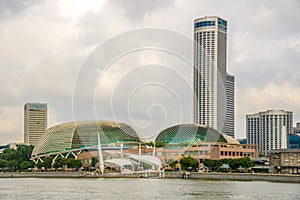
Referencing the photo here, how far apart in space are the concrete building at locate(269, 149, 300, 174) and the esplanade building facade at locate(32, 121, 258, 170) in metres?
28.9

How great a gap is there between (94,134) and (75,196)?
97893mm

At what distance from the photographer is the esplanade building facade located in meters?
133

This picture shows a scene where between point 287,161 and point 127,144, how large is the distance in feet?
169

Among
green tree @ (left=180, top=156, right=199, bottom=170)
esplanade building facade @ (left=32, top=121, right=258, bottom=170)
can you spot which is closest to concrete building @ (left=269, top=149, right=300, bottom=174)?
green tree @ (left=180, top=156, right=199, bottom=170)

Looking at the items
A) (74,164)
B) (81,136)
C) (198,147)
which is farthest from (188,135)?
(74,164)

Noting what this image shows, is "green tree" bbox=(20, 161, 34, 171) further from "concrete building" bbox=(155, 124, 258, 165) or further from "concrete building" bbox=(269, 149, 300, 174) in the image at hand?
"concrete building" bbox=(269, 149, 300, 174)

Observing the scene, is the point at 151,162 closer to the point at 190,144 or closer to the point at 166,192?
the point at 190,144

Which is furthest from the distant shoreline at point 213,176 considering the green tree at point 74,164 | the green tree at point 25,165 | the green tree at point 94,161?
the green tree at point 25,165

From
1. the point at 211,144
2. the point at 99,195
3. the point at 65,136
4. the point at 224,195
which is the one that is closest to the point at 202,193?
the point at 224,195

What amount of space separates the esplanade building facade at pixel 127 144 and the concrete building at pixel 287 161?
2887 cm

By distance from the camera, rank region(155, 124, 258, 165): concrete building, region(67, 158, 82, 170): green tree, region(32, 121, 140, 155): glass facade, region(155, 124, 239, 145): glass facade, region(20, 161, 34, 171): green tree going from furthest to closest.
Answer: region(32, 121, 140, 155): glass facade, region(155, 124, 239, 145): glass facade, region(20, 161, 34, 171): green tree, region(155, 124, 258, 165): concrete building, region(67, 158, 82, 170): green tree

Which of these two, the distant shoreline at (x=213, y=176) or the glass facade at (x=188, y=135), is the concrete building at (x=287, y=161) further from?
the glass facade at (x=188, y=135)

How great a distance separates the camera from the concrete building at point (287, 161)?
326 ft

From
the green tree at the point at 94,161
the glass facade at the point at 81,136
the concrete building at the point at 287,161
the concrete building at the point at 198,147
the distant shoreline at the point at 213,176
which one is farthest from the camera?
the glass facade at the point at 81,136
